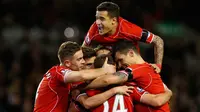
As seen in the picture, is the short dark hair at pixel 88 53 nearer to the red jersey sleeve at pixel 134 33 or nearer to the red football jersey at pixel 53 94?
the red football jersey at pixel 53 94

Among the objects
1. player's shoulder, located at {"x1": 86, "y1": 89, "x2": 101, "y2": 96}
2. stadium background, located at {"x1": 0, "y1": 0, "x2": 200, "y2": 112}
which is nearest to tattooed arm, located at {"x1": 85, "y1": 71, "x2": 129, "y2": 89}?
player's shoulder, located at {"x1": 86, "y1": 89, "x2": 101, "y2": 96}

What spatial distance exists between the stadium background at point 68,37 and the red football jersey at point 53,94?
3.62 meters

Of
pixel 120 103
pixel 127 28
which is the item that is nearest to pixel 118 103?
pixel 120 103

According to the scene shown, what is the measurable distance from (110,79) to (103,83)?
8cm

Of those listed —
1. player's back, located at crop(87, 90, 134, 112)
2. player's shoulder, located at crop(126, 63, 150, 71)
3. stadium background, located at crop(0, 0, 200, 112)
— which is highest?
player's shoulder, located at crop(126, 63, 150, 71)

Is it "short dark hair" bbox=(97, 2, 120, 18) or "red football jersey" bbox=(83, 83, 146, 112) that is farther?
"short dark hair" bbox=(97, 2, 120, 18)

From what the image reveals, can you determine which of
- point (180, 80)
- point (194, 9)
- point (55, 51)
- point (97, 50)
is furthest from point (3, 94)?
point (194, 9)

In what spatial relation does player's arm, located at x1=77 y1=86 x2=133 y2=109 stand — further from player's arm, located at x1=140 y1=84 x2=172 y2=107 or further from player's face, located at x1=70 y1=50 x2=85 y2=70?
player's face, located at x1=70 y1=50 x2=85 y2=70

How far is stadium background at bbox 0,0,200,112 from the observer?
10.2 m

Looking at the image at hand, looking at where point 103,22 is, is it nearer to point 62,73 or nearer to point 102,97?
point 62,73

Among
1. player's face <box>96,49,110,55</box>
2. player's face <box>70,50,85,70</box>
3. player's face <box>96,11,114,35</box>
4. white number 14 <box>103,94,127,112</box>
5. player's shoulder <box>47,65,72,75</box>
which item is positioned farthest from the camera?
player's face <box>96,11,114,35</box>

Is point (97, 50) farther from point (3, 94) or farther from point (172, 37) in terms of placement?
point (172, 37)

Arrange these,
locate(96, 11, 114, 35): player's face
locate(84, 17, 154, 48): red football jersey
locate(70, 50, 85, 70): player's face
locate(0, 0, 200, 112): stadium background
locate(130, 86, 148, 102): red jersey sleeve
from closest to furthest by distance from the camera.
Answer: locate(130, 86, 148, 102): red jersey sleeve, locate(70, 50, 85, 70): player's face, locate(96, 11, 114, 35): player's face, locate(84, 17, 154, 48): red football jersey, locate(0, 0, 200, 112): stadium background

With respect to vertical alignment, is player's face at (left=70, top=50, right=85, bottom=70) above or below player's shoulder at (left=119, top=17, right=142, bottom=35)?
below
